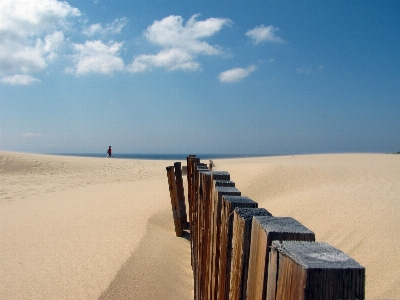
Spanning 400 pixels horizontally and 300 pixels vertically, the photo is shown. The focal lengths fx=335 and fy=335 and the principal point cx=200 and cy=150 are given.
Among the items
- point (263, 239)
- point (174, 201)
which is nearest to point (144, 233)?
point (174, 201)

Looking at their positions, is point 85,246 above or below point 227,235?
below

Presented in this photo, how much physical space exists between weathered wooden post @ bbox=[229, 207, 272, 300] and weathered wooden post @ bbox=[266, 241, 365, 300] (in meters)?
0.41

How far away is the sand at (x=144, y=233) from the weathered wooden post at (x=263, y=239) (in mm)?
2469

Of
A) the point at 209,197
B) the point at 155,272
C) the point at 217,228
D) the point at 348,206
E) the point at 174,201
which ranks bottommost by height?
the point at 155,272

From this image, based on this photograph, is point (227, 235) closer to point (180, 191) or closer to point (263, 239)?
point (263, 239)

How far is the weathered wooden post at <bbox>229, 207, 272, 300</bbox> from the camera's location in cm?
125

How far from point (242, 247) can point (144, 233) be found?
431cm

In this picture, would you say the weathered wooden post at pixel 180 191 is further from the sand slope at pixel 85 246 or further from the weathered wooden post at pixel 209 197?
the weathered wooden post at pixel 209 197

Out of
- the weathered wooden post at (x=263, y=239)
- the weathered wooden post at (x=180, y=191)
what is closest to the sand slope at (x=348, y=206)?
the weathered wooden post at (x=180, y=191)

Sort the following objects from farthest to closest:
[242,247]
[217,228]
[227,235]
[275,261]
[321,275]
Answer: [217,228] → [227,235] → [242,247] → [275,261] → [321,275]

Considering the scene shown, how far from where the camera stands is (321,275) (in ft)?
2.38

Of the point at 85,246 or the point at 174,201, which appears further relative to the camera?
the point at 174,201

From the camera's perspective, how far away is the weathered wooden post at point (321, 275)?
724 millimetres

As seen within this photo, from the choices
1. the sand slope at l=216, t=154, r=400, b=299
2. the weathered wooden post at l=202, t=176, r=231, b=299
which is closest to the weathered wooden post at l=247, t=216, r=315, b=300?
the weathered wooden post at l=202, t=176, r=231, b=299
